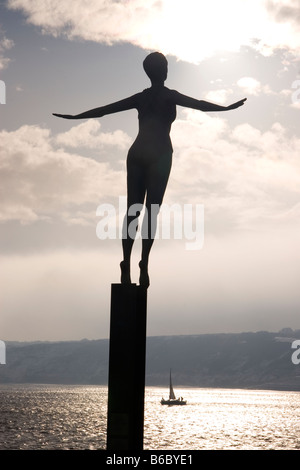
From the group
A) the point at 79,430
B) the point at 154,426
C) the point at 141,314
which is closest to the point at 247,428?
the point at 154,426

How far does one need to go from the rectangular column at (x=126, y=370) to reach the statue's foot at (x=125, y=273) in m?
0.50

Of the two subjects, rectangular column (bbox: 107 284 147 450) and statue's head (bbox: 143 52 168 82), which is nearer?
rectangular column (bbox: 107 284 147 450)

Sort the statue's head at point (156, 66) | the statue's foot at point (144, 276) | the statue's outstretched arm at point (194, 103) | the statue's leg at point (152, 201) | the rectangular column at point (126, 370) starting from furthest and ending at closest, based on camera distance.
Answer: the statue's head at point (156, 66) < the statue's outstretched arm at point (194, 103) < the statue's leg at point (152, 201) < the statue's foot at point (144, 276) < the rectangular column at point (126, 370)

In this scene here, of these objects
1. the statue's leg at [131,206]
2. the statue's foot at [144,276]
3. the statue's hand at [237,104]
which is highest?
the statue's hand at [237,104]

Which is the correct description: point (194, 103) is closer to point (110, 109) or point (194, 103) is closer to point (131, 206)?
point (110, 109)

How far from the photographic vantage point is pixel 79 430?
4675 inches

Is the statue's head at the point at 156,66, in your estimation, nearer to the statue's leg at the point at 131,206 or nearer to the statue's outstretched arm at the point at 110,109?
the statue's outstretched arm at the point at 110,109

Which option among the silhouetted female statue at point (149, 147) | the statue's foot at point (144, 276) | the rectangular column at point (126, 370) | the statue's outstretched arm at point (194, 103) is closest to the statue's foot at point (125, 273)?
the silhouetted female statue at point (149, 147)

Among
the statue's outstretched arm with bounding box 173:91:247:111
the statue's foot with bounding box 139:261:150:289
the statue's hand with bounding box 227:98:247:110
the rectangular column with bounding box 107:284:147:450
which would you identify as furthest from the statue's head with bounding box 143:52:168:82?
the rectangular column with bounding box 107:284:147:450

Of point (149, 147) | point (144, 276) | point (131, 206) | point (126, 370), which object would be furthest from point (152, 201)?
point (126, 370)

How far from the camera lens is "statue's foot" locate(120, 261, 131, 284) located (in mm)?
11211

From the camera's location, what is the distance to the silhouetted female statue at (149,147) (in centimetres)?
1130

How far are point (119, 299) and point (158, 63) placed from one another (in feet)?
13.8

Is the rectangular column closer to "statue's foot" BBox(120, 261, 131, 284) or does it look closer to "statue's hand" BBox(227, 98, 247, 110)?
"statue's foot" BBox(120, 261, 131, 284)
